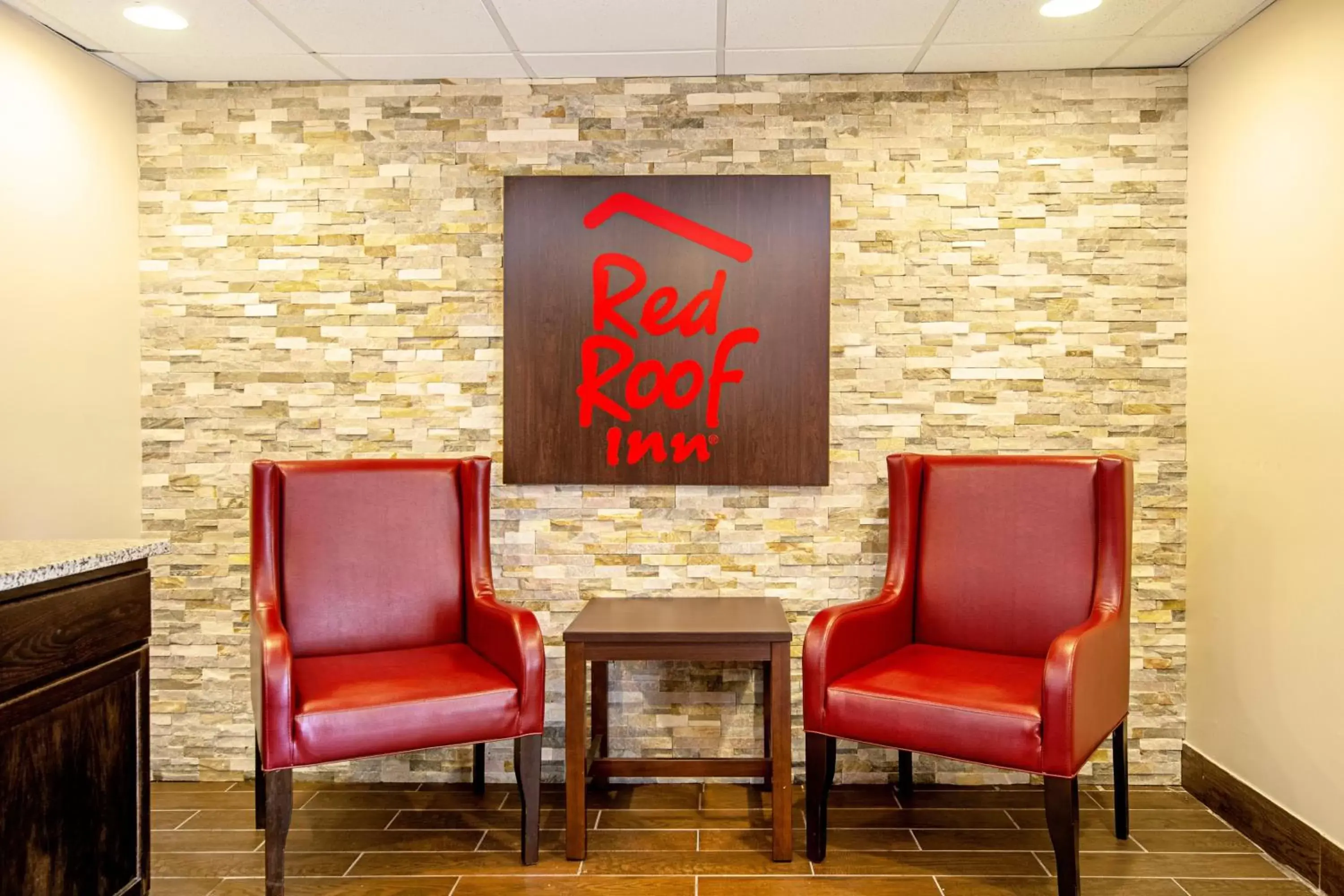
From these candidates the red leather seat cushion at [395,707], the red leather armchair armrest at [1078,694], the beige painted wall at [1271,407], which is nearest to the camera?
the red leather armchair armrest at [1078,694]

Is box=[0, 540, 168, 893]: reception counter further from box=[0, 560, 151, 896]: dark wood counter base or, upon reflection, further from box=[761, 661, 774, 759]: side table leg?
box=[761, 661, 774, 759]: side table leg

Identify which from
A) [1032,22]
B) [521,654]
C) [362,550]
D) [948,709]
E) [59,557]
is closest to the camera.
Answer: [59,557]

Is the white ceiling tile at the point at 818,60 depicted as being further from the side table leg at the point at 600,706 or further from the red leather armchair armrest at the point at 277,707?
the red leather armchair armrest at the point at 277,707

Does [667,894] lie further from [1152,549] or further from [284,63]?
[284,63]

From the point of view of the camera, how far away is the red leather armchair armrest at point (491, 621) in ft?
8.68

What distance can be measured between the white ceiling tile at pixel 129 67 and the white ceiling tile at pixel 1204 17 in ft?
11.5

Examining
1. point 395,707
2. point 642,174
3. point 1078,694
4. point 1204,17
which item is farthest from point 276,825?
point 1204,17

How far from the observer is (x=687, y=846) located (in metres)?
2.81

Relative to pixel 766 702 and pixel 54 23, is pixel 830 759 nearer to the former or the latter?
pixel 766 702

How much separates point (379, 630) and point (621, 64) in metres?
2.14

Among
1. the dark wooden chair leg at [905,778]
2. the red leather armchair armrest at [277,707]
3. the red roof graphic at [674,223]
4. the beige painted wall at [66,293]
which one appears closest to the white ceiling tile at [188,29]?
the beige painted wall at [66,293]

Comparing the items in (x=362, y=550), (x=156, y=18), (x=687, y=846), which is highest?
(x=156, y=18)

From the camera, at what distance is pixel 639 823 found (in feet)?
9.78

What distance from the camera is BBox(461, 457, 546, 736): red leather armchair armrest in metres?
2.64
